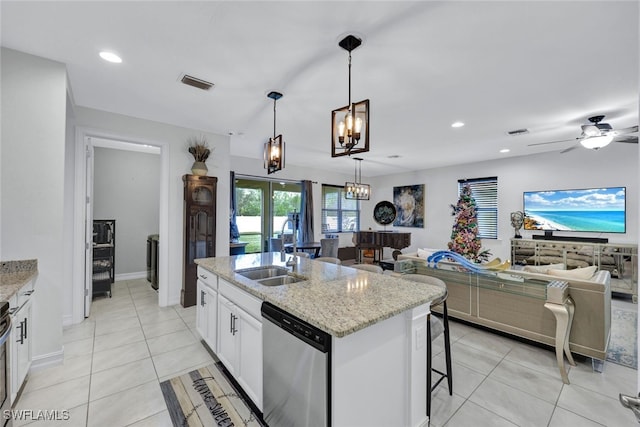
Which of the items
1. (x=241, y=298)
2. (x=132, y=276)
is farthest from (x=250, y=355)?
(x=132, y=276)

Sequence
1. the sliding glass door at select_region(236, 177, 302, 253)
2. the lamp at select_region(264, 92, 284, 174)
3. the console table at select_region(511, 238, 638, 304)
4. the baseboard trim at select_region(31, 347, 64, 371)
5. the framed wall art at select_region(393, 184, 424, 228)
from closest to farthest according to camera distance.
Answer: the baseboard trim at select_region(31, 347, 64, 371) → the lamp at select_region(264, 92, 284, 174) → the console table at select_region(511, 238, 638, 304) → the sliding glass door at select_region(236, 177, 302, 253) → the framed wall art at select_region(393, 184, 424, 228)

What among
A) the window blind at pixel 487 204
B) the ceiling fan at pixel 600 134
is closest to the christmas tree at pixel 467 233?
the ceiling fan at pixel 600 134

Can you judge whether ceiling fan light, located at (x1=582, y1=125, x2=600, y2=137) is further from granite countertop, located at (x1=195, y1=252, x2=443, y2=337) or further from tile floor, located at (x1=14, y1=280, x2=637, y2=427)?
granite countertop, located at (x1=195, y1=252, x2=443, y2=337)

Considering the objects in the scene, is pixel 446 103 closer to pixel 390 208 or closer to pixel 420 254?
pixel 420 254

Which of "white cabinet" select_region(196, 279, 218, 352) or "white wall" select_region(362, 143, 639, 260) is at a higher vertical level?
"white wall" select_region(362, 143, 639, 260)

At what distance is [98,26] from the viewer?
1.97m

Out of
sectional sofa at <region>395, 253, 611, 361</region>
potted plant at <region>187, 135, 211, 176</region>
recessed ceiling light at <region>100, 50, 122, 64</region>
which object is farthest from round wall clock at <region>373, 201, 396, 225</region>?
recessed ceiling light at <region>100, 50, 122, 64</region>

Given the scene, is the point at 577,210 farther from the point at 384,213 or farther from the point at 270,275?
the point at 270,275

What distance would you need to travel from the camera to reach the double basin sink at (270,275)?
2.28 meters

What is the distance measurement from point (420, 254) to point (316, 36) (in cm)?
319

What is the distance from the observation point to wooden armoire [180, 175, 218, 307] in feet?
13.0

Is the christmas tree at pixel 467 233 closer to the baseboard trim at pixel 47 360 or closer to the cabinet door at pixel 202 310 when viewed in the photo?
the cabinet door at pixel 202 310

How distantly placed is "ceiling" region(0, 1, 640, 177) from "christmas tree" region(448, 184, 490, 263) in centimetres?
131

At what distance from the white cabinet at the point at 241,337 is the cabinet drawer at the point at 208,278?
0.13m
